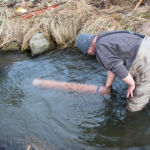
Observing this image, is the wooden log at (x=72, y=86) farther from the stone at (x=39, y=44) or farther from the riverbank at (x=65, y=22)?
the riverbank at (x=65, y=22)

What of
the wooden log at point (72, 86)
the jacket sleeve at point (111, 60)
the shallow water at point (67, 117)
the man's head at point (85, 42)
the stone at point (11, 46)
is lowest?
the shallow water at point (67, 117)

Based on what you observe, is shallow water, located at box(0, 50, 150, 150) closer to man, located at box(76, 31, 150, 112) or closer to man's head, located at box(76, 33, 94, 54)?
man, located at box(76, 31, 150, 112)

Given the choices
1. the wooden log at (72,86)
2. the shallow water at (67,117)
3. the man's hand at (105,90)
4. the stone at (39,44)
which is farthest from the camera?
the stone at (39,44)

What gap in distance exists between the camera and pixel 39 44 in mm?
6352

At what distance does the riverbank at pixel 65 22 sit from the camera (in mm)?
6004

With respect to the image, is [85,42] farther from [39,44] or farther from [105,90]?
[39,44]

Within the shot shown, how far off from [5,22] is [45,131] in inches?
232

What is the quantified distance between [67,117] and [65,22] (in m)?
4.38

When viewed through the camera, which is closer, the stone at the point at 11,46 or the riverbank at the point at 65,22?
the riverbank at the point at 65,22

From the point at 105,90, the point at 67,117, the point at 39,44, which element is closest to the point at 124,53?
the point at 105,90

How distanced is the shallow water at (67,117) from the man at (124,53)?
2.72 ft

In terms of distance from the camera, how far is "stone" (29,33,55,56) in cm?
634

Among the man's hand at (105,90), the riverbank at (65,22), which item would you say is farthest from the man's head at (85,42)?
the riverbank at (65,22)

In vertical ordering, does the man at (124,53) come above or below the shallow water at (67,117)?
above
